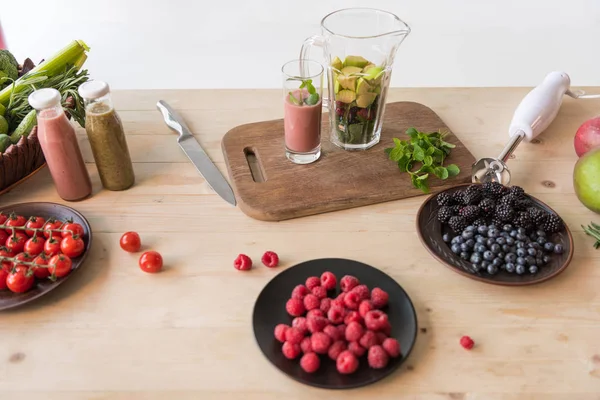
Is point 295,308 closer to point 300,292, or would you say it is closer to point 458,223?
point 300,292

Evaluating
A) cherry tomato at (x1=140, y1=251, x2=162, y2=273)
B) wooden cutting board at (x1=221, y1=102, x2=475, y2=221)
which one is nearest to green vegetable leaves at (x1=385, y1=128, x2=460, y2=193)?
wooden cutting board at (x1=221, y1=102, x2=475, y2=221)

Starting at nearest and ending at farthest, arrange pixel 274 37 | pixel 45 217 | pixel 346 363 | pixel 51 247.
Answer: pixel 346 363
pixel 51 247
pixel 45 217
pixel 274 37

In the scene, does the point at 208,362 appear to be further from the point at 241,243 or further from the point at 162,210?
the point at 162,210

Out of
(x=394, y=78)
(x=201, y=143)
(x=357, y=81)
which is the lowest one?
(x=394, y=78)

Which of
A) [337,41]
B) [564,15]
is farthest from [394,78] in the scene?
[337,41]

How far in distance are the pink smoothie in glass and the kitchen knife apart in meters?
0.19

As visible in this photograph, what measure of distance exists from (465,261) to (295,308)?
0.36 metres

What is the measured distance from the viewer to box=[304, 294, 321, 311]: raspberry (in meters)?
0.97

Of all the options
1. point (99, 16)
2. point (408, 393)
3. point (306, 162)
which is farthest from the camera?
point (99, 16)

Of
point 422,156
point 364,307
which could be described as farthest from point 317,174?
point 364,307

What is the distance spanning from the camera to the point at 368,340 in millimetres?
904

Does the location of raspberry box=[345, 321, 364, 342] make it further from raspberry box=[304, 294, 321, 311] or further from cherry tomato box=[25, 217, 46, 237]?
cherry tomato box=[25, 217, 46, 237]

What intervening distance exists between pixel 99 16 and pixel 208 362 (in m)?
2.65

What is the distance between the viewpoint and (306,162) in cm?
139
